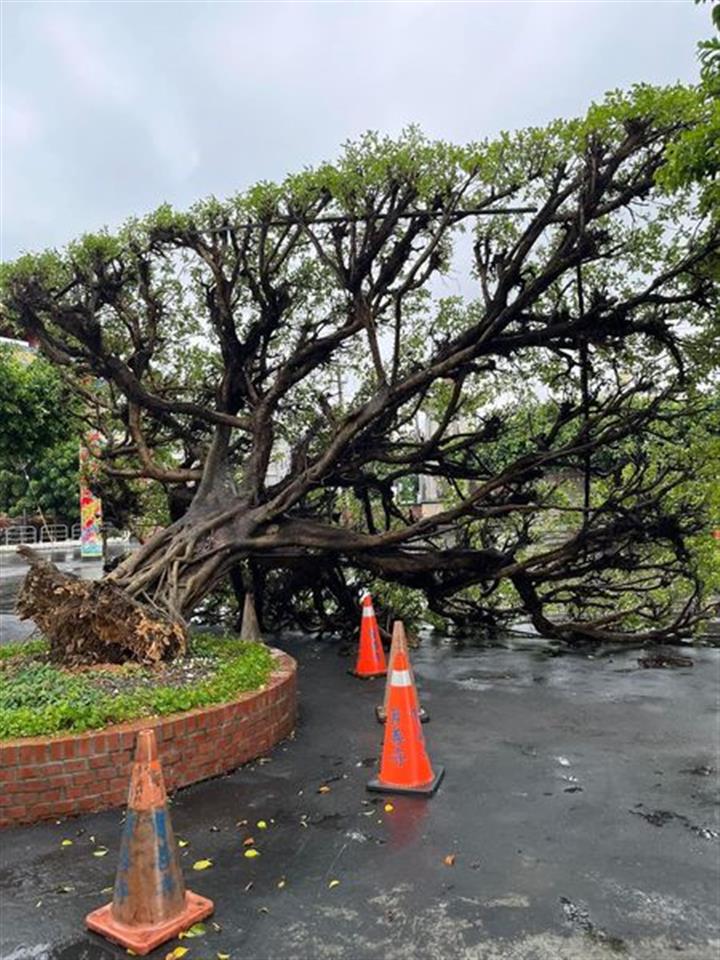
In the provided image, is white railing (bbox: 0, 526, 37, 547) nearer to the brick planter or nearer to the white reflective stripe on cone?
the brick planter

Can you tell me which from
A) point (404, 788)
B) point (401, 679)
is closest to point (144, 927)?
point (404, 788)

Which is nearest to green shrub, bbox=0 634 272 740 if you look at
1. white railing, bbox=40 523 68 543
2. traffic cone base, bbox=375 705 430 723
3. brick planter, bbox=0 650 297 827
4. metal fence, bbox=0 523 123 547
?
brick planter, bbox=0 650 297 827

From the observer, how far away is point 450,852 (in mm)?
3535

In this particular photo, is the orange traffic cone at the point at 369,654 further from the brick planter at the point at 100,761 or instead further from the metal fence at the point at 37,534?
the metal fence at the point at 37,534

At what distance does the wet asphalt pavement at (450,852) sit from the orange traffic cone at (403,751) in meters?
0.11

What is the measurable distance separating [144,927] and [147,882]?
156 millimetres

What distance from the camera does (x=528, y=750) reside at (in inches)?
201

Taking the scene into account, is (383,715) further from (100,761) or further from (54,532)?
(54,532)

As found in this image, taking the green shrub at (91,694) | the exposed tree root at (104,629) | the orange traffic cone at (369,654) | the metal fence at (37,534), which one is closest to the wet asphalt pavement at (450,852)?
the green shrub at (91,694)

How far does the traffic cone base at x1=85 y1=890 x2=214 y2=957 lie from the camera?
9.13ft

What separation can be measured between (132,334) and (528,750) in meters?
6.43

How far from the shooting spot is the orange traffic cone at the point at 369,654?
743cm

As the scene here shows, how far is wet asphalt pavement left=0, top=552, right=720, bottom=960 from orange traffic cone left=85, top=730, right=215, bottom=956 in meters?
0.09

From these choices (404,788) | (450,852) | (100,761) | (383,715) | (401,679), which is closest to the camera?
(450,852)
